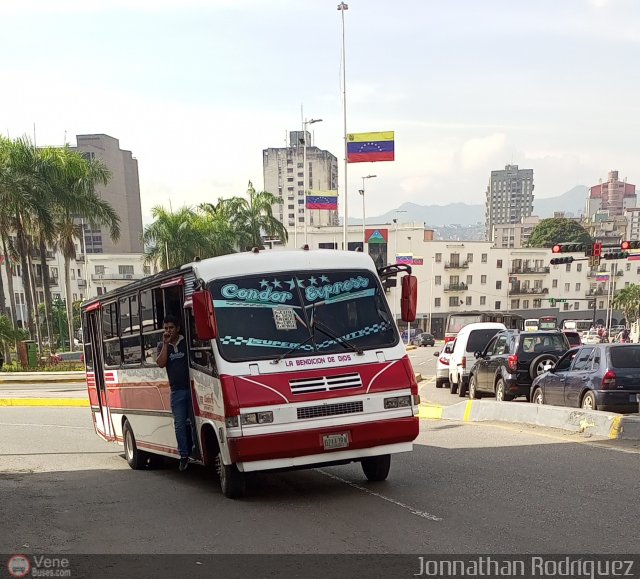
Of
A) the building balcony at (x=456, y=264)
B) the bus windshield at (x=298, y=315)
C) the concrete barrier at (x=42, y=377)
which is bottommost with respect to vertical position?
the building balcony at (x=456, y=264)

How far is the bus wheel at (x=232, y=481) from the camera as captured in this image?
7.92m

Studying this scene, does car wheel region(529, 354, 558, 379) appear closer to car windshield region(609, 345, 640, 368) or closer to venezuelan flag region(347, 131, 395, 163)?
car windshield region(609, 345, 640, 368)

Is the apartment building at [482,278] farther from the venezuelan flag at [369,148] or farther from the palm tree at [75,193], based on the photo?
the venezuelan flag at [369,148]

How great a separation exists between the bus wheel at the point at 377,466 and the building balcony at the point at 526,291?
93.2m

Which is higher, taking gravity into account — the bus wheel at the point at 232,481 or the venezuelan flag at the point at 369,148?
the venezuelan flag at the point at 369,148

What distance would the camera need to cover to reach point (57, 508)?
26.7ft

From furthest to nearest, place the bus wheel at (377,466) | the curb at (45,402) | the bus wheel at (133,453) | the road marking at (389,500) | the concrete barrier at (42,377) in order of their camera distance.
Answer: the concrete barrier at (42,377) < the curb at (45,402) < the bus wheel at (133,453) < the bus wheel at (377,466) < the road marking at (389,500)

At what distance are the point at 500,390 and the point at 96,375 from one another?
9768mm

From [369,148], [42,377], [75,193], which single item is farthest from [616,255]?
[42,377]

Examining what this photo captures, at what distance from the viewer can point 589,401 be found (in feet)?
42.0

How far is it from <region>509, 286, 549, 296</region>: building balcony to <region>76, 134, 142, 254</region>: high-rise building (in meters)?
63.4

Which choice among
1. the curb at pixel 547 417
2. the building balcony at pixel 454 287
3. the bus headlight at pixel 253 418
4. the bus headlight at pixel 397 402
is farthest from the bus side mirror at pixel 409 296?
the building balcony at pixel 454 287

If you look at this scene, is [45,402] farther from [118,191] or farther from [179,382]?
[118,191]

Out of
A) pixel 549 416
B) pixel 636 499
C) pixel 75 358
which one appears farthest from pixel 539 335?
pixel 75 358
